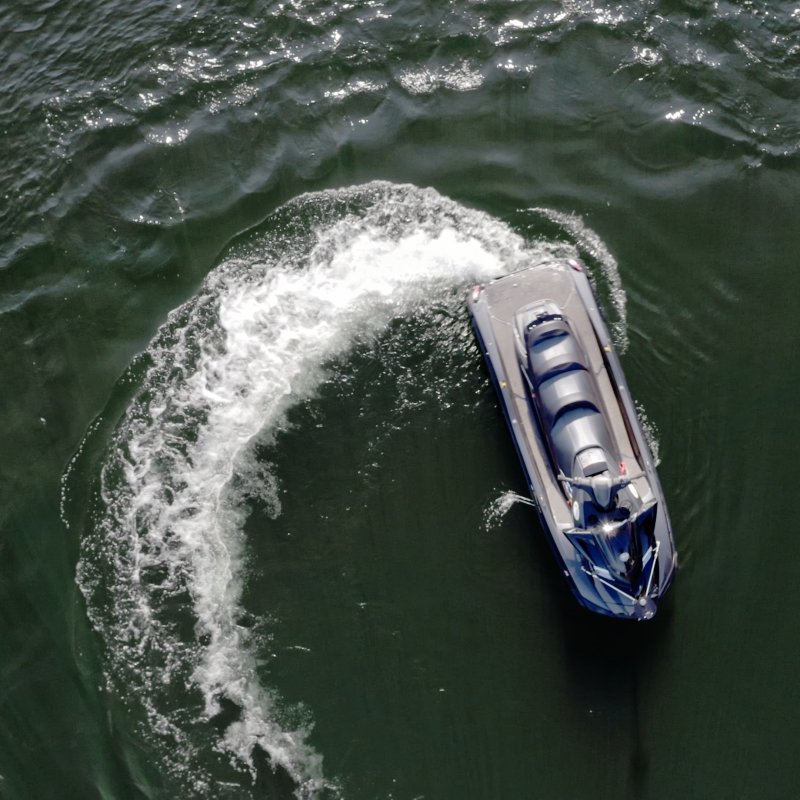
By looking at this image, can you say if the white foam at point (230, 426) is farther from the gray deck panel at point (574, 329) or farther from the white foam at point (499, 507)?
the white foam at point (499, 507)

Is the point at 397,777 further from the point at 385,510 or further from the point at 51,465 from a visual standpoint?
the point at 51,465

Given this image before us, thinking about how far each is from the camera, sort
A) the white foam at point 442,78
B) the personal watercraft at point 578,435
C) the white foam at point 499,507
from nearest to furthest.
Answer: the personal watercraft at point 578,435 < the white foam at point 499,507 < the white foam at point 442,78

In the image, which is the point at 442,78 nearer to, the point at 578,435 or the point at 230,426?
the point at 230,426

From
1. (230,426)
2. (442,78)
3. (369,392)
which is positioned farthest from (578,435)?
(442,78)

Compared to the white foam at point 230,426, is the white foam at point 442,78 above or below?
above

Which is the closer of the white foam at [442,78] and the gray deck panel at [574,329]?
the gray deck panel at [574,329]

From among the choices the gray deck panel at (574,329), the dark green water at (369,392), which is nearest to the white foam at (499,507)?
the dark green water at (369,392)
